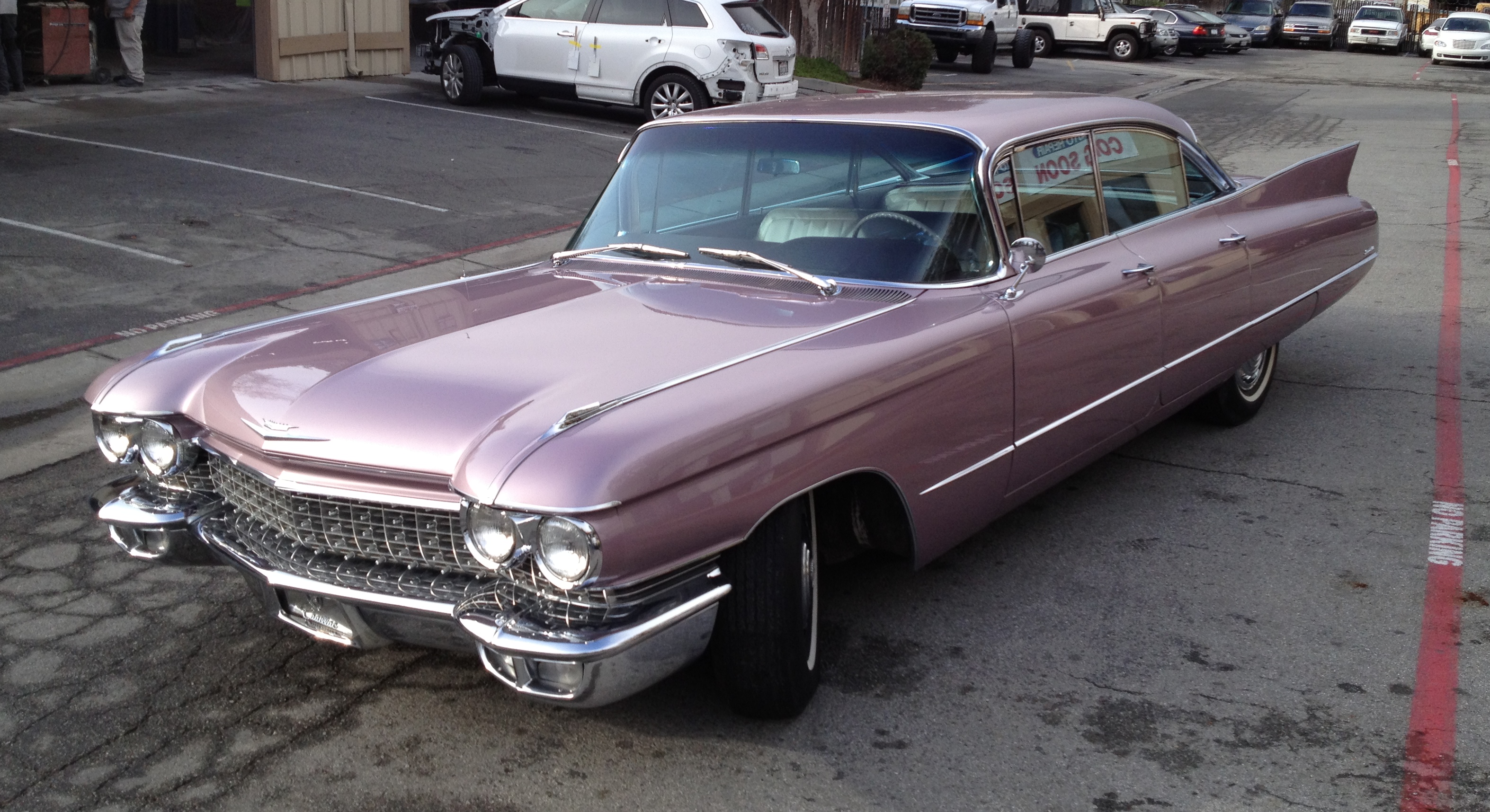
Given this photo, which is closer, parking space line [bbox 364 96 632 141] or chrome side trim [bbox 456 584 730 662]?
chrome side trim [bbox 456 584 730 662]

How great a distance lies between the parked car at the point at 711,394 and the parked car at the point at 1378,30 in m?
40.5

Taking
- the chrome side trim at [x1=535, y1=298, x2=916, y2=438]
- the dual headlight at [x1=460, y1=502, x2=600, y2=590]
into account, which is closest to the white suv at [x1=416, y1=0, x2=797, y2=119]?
the chrome side trim at [x1=535, y1=298, x2=916, y2=438]

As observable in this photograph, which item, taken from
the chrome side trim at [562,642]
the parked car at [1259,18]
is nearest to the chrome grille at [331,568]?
the chrome side trim at [562,642]

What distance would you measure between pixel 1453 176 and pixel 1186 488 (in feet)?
36.3

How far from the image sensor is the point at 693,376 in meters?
3.36

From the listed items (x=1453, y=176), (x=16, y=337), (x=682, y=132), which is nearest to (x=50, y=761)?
(x=682, y=132)

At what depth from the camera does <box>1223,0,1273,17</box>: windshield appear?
43469mm

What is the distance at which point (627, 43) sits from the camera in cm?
1566

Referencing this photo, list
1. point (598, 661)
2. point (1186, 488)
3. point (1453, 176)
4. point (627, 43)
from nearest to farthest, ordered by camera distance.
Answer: point (598, 661)
point (1186, 488)
point (1453, 176)
point (627, 43)

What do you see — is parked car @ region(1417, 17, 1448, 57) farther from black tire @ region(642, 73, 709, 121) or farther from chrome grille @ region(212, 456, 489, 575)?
chrome grille @ region(212, 456, 489, 575)

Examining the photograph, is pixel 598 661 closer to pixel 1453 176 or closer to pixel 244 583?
pixel 244 583

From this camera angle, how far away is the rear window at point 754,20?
614 inches

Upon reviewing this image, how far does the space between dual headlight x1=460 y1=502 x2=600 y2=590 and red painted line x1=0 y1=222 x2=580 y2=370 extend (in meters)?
4.65

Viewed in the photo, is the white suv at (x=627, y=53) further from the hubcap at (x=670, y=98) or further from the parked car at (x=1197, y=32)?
the parked car at (x=1197, y=32)
